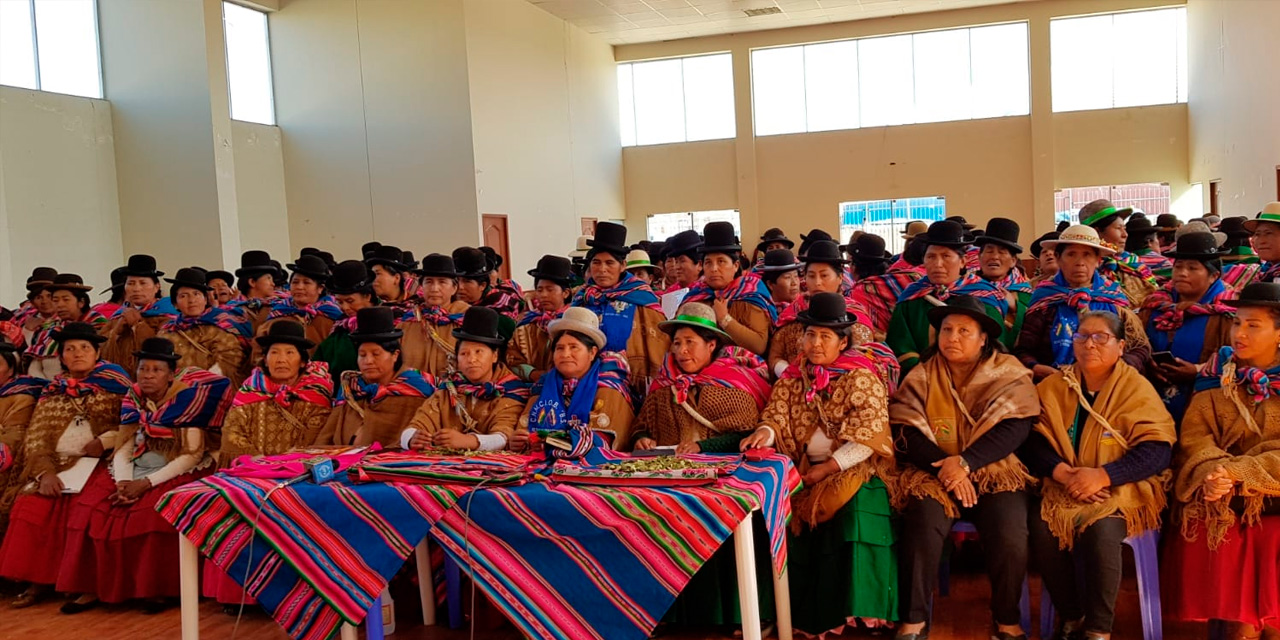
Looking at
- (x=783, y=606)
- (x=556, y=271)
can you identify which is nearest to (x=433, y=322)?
(x=556, y=271)

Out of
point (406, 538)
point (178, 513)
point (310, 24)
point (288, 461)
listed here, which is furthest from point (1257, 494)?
point (310, 24)

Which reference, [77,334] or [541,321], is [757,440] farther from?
[77,334]

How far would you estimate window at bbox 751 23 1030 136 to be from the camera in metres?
16.1

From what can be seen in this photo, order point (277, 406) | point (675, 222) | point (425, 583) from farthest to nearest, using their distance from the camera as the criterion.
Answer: point (675, 222)
point (277, 406)
point (425, 583)

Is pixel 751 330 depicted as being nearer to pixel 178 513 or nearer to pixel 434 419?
pixel 434 419

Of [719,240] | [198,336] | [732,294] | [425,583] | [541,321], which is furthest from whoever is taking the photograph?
[198,336]

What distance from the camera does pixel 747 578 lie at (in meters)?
3.16

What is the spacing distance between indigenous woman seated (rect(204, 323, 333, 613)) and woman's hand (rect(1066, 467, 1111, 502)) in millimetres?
A: 3226

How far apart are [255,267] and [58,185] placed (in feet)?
17.0

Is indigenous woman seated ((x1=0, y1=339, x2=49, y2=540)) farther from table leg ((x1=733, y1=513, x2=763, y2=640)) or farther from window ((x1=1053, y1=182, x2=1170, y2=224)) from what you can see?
window ((x1=1053, y1=182, x2=1170, y2=224))

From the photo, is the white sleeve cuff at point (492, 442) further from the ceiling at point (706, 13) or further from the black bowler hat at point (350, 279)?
the ceiling at point (706, 13)

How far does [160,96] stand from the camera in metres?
10.9

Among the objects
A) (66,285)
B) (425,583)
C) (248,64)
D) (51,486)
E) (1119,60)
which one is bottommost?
(425,583)

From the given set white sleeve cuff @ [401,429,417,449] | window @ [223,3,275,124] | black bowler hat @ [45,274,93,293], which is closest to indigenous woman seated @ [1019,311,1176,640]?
white sleeve cuff @ [401,429,417,449]
